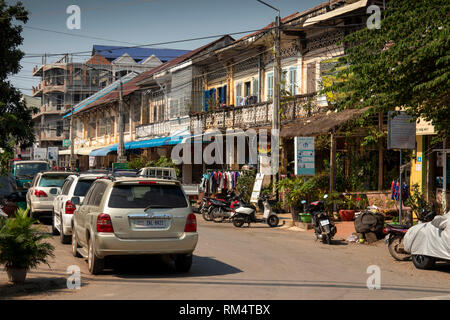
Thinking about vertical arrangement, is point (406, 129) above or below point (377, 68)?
below

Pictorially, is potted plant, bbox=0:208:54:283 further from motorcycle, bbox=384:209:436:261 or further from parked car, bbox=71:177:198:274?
motorcycle, bbox=384:209:436:261

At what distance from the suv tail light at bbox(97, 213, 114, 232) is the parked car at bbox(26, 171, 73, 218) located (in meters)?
9.87

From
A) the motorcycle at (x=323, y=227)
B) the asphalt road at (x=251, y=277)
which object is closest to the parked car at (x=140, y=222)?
the asphalt road at (x=251, y=277)

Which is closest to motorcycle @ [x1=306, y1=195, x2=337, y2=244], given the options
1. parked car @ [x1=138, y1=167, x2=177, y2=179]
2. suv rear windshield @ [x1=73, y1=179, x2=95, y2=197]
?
suv rear windshield @ [x1=73, y1=179, x2=95, y2=197]

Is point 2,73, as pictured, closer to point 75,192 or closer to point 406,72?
point 75,192

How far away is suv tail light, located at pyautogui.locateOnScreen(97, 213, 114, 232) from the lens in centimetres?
1030

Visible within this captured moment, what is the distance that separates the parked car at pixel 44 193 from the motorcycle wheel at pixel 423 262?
39.3ft

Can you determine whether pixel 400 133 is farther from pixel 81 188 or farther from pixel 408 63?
pixel 81 188

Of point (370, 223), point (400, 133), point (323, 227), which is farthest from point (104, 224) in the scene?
point (400, 133)

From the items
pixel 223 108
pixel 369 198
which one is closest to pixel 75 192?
pixel 369 198

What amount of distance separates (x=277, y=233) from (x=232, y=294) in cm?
1060

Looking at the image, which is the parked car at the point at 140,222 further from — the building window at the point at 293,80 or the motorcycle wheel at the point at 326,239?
the building window at the point at 293,80

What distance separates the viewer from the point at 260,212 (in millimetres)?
24781
